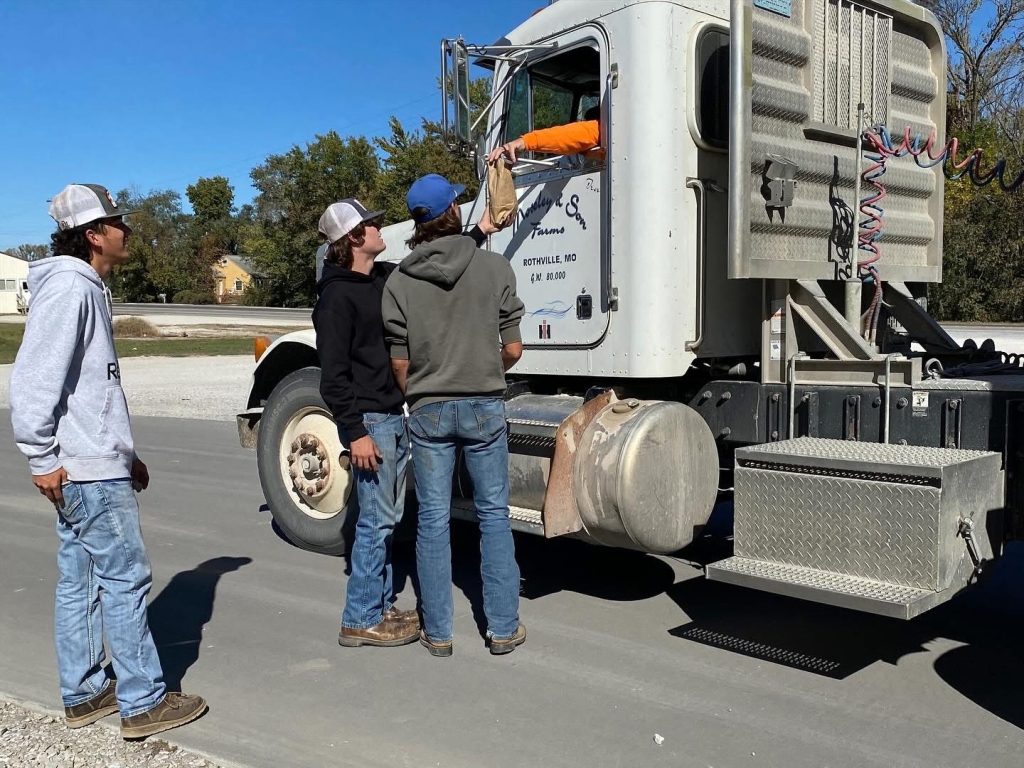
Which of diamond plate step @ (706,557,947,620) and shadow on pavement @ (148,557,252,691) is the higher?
diamond plate step @ (706,557,947,620)

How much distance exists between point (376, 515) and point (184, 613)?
4.75 feet

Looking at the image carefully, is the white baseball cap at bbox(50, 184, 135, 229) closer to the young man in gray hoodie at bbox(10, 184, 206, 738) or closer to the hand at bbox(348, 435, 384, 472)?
the young man in gray hoodie at bbox(10, 184, 206, 738)

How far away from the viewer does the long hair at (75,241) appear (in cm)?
348

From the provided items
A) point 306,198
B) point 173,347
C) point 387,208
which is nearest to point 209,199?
point 306,198

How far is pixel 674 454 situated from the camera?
14.7 feet

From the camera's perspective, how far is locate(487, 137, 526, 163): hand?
17.0 feet

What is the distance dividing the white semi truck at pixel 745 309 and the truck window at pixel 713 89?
0.5 inches

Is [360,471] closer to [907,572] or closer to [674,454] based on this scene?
[674,454]

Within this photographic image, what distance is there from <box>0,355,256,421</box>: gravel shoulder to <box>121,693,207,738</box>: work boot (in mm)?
8285

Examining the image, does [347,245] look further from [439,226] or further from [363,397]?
[363,397]

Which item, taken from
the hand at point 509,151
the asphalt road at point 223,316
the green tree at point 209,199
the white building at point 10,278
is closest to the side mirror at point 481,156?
the hand at point 509,151

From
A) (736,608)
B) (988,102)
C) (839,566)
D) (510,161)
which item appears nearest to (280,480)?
(510,161)

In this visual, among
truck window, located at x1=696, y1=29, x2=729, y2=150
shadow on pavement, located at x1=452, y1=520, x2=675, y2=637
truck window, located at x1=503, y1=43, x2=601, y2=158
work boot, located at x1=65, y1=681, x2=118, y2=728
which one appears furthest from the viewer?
shadow on pavement, located at x1=452, y1=520, x2=675, y2=637

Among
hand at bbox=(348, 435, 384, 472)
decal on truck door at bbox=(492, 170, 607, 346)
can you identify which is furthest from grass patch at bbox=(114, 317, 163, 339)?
hand at bbox=(348, 435, 384, 472)
